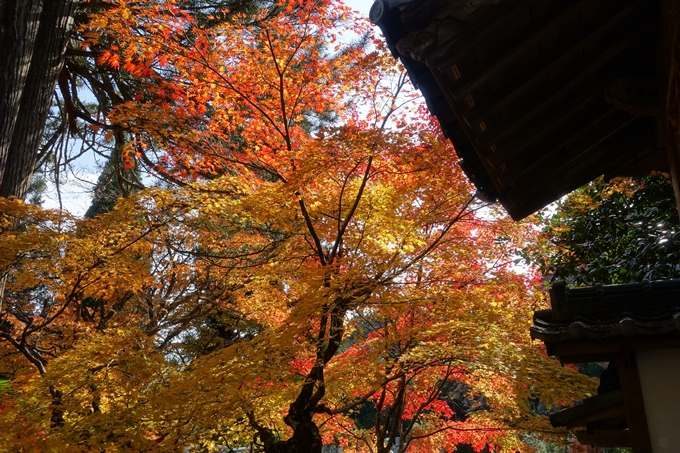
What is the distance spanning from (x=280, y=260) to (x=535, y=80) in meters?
6.23

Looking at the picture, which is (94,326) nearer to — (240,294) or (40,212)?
(240,294)

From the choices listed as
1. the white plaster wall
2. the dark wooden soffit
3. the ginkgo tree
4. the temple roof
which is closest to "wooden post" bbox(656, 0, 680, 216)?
the dark wooden soffit

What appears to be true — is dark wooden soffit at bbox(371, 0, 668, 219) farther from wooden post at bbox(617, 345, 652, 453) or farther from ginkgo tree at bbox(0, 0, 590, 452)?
ginkgo tree at bbox(0, 0, 590, 452)

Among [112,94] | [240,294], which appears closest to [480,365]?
[240,294]

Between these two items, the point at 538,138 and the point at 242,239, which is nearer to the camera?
the point at 538,138

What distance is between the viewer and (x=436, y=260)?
731cm

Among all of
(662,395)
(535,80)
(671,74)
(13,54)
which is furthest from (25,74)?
(662,395)

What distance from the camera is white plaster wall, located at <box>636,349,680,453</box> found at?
2.71 metres

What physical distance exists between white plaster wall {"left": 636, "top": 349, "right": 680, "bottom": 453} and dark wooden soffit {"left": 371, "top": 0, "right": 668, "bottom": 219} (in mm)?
1391

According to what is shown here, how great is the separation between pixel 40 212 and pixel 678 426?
24.3 ft

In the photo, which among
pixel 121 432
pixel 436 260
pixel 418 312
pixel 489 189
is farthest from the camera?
pixel 418 312

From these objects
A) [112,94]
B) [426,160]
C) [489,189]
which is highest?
[112,94]

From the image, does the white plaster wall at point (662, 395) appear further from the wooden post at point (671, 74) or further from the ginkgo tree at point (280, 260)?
the ginkgo tree at point (280, 260)

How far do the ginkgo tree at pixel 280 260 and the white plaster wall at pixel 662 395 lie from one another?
2700 millimetres
